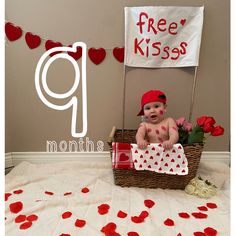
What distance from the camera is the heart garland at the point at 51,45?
5.37 feet

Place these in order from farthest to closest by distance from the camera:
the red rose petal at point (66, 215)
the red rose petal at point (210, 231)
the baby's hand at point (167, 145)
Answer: the baby's hand at point (167, 145) → the red rose petal at point (66, 215) → the red rose petal at point (210, 231)

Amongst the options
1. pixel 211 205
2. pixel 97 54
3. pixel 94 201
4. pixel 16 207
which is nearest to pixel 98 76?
pixel 97 54

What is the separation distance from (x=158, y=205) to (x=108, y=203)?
261 millimetres

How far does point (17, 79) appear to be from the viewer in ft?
5.61

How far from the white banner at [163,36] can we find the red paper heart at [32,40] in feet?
1.98

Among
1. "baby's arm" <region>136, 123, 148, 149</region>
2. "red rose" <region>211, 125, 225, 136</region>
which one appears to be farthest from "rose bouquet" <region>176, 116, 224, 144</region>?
"baby's arm" <region>136, 123, 148, 149</region>

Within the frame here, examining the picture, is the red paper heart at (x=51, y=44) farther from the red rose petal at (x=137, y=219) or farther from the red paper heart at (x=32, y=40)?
the red rose petal at (x=137, y=219)

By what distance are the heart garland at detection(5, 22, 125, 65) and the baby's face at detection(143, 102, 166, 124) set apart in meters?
0.43

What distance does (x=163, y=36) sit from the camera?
161cm

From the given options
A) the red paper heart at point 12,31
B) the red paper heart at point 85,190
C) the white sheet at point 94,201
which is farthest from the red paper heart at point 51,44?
the red paper heart at point 85,190

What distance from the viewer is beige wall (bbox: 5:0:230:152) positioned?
5.34ft

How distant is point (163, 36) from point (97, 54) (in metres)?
0.46
